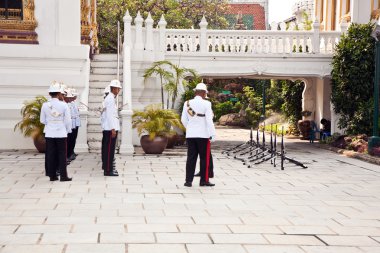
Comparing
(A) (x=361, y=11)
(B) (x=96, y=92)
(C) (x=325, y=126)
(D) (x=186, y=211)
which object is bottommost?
(D) (x=186, y=211)

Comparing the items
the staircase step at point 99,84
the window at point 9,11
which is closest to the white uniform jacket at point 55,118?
the staircase step at point 99,84

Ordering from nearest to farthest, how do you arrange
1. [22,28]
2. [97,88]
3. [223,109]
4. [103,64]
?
[22,28], [97,88], [103,64], [223,109]

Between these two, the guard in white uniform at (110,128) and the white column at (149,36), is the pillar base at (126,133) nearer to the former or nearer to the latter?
the white column at (149,36)

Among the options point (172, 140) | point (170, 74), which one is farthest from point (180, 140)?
point (170, 74)

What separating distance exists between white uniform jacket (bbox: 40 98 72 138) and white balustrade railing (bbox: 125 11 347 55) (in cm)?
779

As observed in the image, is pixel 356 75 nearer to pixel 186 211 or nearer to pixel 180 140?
pixel 180 140

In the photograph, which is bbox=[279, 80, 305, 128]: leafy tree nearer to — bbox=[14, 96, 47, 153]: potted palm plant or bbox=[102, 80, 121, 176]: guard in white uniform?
bbox=[14, 96, 47, 153]: potted palm plant

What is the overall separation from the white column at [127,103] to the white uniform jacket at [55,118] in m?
4.63

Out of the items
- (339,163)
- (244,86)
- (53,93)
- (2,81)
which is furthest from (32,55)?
(244,86)

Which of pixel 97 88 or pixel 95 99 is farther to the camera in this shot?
pixel 97 88

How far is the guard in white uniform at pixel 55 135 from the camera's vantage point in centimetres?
1016

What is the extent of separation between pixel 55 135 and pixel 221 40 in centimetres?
891

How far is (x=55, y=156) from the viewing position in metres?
10.2

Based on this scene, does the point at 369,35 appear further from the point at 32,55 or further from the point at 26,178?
the point at 26,178
